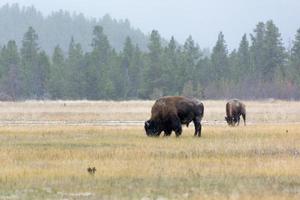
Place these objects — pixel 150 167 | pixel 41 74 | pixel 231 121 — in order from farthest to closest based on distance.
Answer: pixel 41 74
pixel 231 121
pixel 150 167

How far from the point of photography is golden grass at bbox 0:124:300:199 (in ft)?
50.2

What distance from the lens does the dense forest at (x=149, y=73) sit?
353 feet

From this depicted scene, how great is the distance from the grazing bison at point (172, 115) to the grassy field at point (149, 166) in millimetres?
720

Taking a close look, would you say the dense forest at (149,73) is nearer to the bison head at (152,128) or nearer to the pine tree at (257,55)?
the pine tree at (257,55)

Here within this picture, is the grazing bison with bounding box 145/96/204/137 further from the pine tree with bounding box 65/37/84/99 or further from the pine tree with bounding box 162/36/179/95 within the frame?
the pine tree with bounding box 65/37/84/99

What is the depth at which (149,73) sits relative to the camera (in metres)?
109

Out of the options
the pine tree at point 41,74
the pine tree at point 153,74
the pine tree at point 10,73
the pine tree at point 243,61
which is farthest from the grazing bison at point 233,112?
the pine tree at point 243,61

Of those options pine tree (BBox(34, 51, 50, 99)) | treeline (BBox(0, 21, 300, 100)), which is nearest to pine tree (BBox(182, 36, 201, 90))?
treeline (BBox(0, 21, 300, 100))

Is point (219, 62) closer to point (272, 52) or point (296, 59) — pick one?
point (272, 52)

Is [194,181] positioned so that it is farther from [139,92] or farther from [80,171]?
[139,92]

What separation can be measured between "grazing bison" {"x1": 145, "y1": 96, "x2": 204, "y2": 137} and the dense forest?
72.3 meters

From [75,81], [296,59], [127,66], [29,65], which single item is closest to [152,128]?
[75,81]

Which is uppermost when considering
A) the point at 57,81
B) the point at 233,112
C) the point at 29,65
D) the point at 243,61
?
the point at 243,61

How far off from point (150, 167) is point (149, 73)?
9003 centimetres
